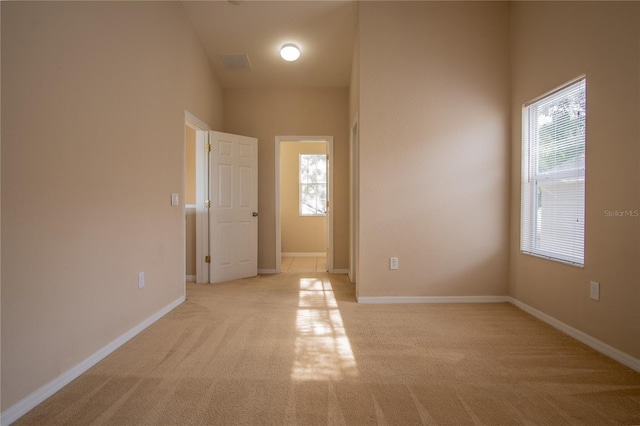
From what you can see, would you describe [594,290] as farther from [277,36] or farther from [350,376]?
[277,36]

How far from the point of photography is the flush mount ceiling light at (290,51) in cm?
403

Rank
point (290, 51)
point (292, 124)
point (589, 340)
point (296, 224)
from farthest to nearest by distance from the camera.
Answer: point (296, 224) → point (292, 124) → point (290, 51) → point (589, 340)

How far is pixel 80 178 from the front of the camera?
2.03m

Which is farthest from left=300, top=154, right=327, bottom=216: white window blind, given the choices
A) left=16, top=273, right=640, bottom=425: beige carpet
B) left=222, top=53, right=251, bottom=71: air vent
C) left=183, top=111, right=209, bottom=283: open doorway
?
left=16, top=273, right=640, bottom=425: beige carpet

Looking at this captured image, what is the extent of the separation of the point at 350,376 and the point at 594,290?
1842 mm

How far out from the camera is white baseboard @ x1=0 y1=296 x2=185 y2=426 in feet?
5.15

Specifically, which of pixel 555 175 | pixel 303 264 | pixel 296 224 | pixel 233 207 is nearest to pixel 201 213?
pixel 233 207

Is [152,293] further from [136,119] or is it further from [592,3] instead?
[592,3]

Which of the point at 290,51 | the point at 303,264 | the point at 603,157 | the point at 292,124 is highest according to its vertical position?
the point at 290,51

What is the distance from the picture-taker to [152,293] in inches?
115

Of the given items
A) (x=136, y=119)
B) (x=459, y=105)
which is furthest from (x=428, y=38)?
→ (x=136, y=119)

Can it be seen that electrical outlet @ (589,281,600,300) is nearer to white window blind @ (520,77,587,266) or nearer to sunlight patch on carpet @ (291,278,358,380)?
white window blind @ (520,77,587,266)

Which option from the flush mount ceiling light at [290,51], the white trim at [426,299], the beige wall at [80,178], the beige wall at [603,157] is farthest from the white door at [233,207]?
the beige wall at [603,157]

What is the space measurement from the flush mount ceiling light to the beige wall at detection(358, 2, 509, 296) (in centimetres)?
98
